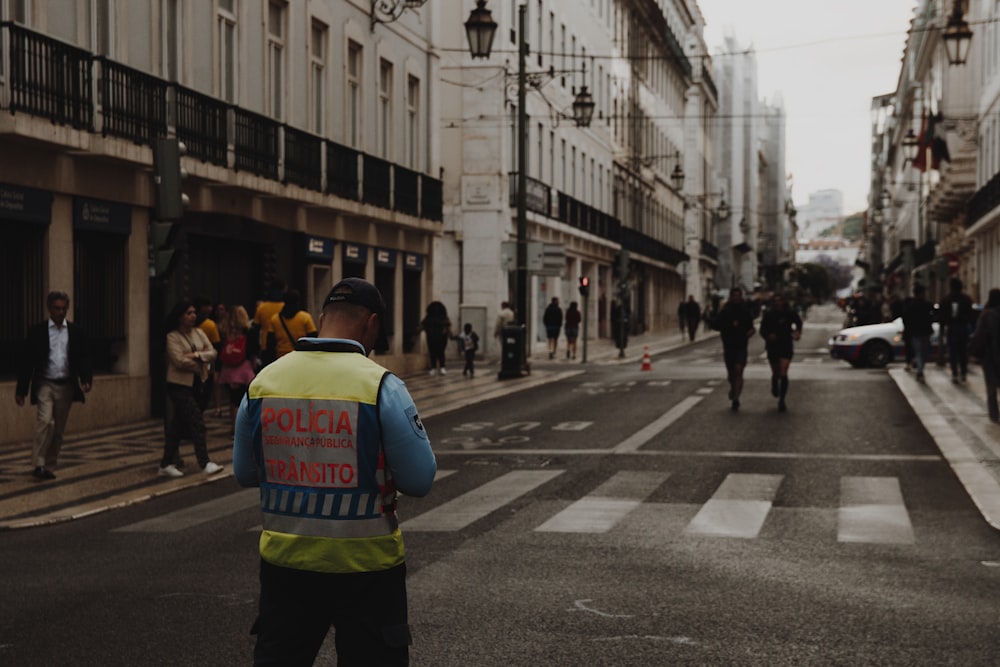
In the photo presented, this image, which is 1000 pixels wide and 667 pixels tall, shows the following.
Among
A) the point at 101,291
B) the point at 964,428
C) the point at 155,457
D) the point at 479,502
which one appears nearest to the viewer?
the point at 479,502

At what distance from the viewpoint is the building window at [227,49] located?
23.4 metres

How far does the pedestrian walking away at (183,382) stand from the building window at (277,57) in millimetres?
12534

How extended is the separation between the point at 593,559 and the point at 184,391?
6.08 meters

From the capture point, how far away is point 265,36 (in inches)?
988

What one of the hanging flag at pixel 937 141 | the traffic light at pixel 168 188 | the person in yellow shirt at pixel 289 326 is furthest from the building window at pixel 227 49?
the hanging flag at pixel 937 141

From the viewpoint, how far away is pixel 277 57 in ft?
85.2

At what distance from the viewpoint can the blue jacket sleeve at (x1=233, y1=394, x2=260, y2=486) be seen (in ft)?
13.3

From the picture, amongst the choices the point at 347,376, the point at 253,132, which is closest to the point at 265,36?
the point at 253,132

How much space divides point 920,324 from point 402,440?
916 inches

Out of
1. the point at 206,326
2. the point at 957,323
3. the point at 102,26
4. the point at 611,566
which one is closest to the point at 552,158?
the point at 957,323

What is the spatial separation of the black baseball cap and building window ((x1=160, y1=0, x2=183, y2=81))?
1793 cm

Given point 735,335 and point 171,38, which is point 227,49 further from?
point 735,335

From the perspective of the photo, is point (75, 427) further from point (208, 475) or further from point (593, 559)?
point (593, 559)

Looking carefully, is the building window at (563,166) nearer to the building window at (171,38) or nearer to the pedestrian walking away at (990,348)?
the building window at (171,38)
